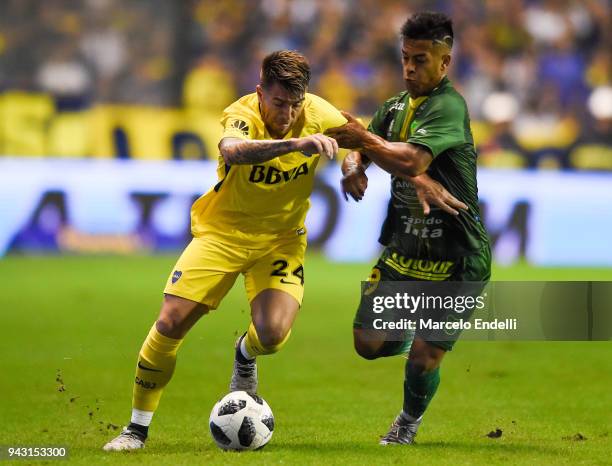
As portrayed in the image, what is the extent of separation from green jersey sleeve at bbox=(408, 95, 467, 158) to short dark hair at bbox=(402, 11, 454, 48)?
318 mm

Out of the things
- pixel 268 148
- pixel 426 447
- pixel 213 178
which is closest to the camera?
pixel 268 148

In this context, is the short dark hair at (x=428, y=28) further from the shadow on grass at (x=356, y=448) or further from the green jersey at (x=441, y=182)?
the shadow on grass at (x=356, y=448)

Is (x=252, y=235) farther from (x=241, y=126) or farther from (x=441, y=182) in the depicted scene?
(x=441, y=182)

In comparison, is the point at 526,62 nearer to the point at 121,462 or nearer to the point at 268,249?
the point at 268,249

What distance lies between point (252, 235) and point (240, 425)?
1.11 meters

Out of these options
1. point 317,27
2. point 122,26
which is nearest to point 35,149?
point 122,26

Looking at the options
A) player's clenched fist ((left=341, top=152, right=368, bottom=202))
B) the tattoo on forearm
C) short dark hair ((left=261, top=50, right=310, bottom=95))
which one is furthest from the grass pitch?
short dark hair ((left=261, top=50, right=310, bottom=95))

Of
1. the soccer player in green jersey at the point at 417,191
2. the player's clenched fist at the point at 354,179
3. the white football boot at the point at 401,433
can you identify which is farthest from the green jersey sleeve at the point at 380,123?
the white football boot at the point at 401,433

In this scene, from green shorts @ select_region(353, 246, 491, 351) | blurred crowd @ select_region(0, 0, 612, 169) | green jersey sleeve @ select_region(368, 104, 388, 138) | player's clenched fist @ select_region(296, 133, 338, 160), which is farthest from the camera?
blurred crowd @ select_region(0, 0, 612, 169)

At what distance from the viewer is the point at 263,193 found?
6078 millimetres

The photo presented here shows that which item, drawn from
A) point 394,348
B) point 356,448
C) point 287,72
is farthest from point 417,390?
point 287,72

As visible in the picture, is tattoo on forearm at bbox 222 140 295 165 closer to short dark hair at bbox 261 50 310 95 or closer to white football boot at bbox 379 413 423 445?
short dark hair at bbox 261 50 310 95

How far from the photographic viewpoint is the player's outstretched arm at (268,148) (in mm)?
5219

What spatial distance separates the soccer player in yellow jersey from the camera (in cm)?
566
